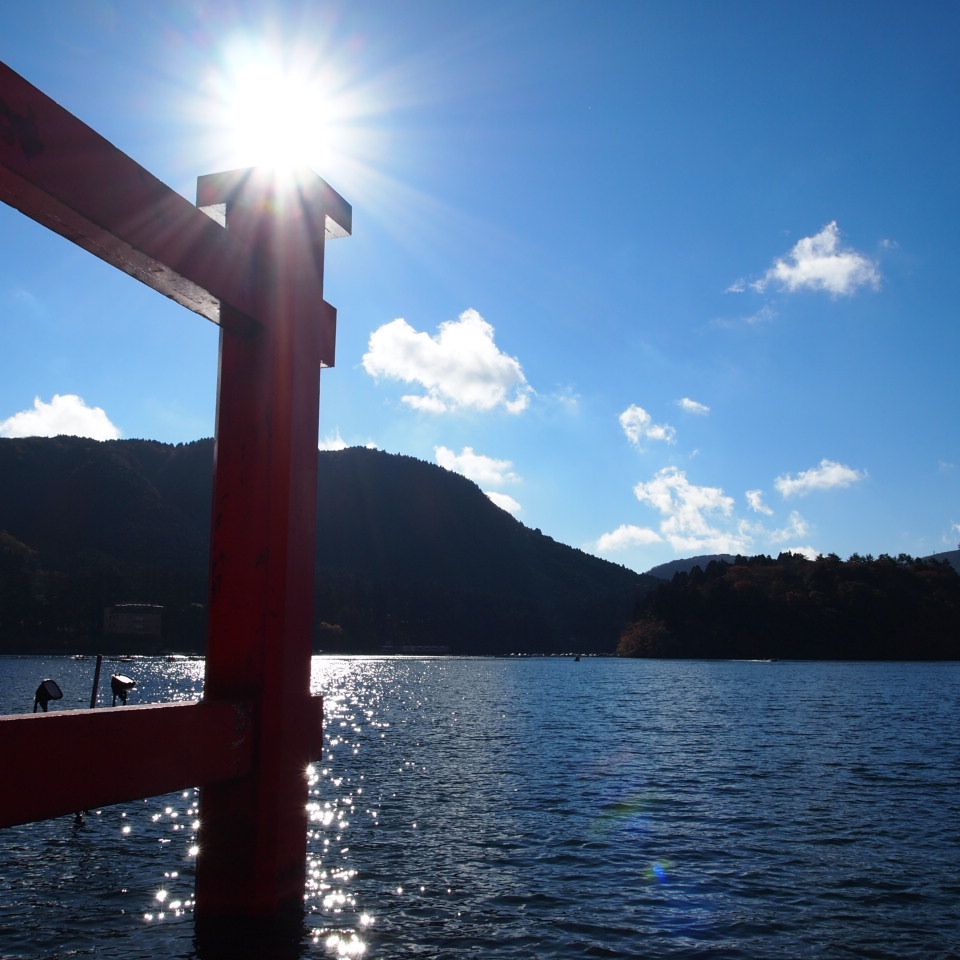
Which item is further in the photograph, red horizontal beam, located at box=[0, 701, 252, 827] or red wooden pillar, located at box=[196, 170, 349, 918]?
red wooden pillar, located at box=[196, 170, 349, 918]

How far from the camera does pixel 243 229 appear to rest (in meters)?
6.33

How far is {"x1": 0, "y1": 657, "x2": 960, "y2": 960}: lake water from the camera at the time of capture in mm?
10867

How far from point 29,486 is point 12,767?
213 meters

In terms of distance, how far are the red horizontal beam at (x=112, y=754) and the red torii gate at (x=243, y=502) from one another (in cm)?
1

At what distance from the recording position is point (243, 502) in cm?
603

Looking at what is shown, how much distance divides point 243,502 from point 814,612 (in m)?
190

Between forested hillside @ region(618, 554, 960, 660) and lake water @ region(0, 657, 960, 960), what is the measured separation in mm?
156048

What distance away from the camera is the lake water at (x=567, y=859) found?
35.7ft

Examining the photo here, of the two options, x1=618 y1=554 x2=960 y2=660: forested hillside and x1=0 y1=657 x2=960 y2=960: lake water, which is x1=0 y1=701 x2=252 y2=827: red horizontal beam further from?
x1=618 y1=554 x2=960 y2=660: forested hillside

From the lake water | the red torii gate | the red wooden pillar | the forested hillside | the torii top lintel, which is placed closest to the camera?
the torii top lintel

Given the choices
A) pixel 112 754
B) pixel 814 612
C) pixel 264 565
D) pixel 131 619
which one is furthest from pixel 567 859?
pixel 814 612

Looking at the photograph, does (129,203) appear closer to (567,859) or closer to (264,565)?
(264,565)

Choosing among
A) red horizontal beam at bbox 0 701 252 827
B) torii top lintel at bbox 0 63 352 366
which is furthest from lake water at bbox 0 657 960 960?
torii top lintel at bbox 0 63 352 366

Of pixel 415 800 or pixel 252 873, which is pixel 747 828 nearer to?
pixel 415 800
